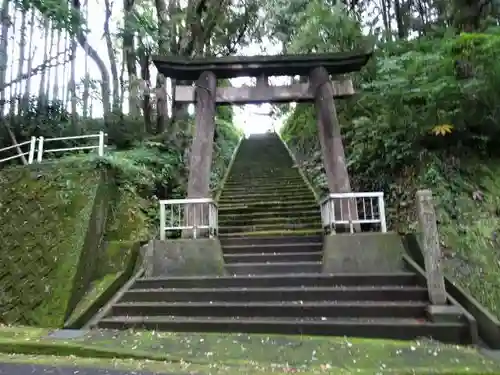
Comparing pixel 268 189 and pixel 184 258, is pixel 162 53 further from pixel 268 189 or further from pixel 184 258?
pixel 184 258

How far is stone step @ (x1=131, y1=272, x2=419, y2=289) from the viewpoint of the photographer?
5449 mm

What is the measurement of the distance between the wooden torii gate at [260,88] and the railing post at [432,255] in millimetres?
2478

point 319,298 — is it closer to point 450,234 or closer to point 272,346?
point 272,346

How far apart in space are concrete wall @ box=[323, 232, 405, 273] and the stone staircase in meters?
0.31

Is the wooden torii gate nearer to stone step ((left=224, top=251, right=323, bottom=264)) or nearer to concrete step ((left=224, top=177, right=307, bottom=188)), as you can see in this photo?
stone step ((left=224, top=251, right=323, bottom=264))

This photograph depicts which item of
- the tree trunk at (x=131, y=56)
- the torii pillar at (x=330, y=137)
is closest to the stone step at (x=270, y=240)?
the torii pillar at (x=330, y=137)

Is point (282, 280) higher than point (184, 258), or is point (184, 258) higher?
point (184, 258)

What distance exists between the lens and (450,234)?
19.0ft

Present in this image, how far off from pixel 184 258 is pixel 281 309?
209cm

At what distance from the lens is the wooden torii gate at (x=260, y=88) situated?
7.39 meters

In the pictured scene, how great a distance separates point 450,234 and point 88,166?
6.58 metres

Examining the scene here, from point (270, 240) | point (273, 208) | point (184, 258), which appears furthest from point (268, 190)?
point (184, 258)

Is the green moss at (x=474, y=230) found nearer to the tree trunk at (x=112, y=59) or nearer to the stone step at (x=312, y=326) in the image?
the stone step at (x=312, y=326)

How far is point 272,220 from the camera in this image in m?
8.02
